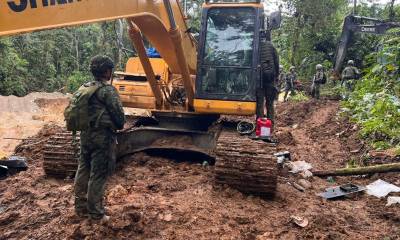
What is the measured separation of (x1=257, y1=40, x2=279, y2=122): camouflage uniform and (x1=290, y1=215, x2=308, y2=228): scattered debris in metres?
2.48

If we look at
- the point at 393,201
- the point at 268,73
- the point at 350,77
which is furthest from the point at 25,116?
the point at 350,77

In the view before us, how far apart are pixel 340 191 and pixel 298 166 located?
135cm

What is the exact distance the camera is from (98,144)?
172 inches

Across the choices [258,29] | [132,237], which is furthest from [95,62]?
[258,29]

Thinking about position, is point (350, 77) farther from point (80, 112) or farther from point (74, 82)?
point (74, 82)

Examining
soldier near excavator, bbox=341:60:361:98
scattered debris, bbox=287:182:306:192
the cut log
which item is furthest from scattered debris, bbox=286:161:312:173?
soldier near excavator, bbox=341:60:361:98

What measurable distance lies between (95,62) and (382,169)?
14.3ft

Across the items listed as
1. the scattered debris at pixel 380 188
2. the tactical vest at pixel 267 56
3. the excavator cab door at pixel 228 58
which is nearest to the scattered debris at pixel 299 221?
the scattered debris at pixel 380 188

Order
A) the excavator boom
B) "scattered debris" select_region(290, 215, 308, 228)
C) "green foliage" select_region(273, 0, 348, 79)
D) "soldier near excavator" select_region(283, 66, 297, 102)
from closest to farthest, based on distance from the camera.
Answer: the excavator boom < "scattered debris" select_region(290, 215, 308, 228) < "soldier near excavator" select_region(283, 66, 297, 102) < "green foliage" select_region(273, 0, 348, 79)

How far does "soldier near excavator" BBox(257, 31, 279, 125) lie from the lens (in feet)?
22.8

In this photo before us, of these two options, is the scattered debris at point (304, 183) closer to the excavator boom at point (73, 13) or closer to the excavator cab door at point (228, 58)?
the excavator cab door at point (228, 58)

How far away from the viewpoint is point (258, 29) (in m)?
6.32

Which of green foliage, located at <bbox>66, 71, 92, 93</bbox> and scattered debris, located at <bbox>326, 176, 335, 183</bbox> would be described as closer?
scattered debris, located at <bbox>326, 176, 335, 183</bbox>

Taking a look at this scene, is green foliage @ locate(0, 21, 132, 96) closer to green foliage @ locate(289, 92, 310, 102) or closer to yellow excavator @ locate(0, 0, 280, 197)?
green foliage @ locate(289, 92, 310, 102)
